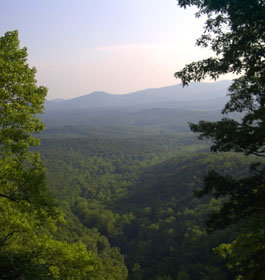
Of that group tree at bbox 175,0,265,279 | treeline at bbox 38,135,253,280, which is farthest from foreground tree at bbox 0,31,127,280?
treeline at bbox 38,135,253,280

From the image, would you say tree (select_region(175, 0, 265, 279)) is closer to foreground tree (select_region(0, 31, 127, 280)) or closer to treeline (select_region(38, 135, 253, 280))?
foreground tree (select_region(0, 31, 127, 280))

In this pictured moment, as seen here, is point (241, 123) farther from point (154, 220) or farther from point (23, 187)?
point (154, 220)

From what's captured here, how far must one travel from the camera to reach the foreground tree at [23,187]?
25.6 ft

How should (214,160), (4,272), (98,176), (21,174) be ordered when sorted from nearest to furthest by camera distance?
1. (4,272)
2. (21,174)
3. (214,160)
4. (98,176)

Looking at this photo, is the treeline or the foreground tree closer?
the foreground tree

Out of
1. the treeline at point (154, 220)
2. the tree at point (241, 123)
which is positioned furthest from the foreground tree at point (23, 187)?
the treeline at point (154, 220)

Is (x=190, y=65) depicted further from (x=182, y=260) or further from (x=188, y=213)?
(x=188, y=213)

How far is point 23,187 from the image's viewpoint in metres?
7.96

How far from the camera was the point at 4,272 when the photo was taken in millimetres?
6625

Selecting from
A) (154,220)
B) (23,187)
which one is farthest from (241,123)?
(154,220)

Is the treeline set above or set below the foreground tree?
below

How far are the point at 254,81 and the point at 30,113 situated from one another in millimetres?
7973

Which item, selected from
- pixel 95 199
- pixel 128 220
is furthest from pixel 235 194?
pixel 95 199

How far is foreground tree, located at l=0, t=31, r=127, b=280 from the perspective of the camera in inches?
307
